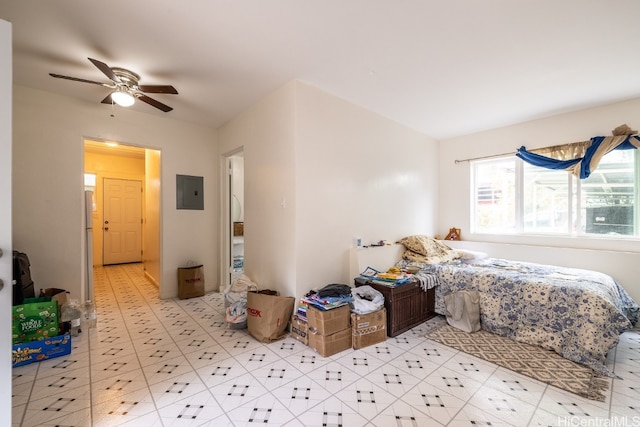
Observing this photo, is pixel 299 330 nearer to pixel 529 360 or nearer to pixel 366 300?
pixel 366 300

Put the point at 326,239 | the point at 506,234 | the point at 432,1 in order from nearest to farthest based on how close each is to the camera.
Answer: the point at 432,1 → the point at 326,239 → the point at 506,234

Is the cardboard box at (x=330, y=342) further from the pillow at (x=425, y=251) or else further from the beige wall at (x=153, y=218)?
the beige wall at (x=153, y=218)

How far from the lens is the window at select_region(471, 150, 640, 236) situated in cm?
330

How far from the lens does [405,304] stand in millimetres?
2918

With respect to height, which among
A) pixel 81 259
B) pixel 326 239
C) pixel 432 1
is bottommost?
pixel 81 259

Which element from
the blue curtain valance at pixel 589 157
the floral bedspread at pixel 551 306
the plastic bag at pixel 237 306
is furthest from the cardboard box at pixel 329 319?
the blue curtain valance at pixel 589 157

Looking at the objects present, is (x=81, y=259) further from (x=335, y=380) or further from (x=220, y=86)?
(x=335, y=380)

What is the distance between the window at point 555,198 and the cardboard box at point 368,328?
9.55 feet

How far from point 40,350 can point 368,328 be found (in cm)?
288

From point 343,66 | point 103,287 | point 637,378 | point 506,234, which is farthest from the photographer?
point 103,287

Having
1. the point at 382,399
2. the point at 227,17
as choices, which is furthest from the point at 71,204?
the point at 382,399

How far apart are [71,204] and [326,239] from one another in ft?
10.3

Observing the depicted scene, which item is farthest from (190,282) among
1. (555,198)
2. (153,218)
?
(555,198)

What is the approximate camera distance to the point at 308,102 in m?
2.86
